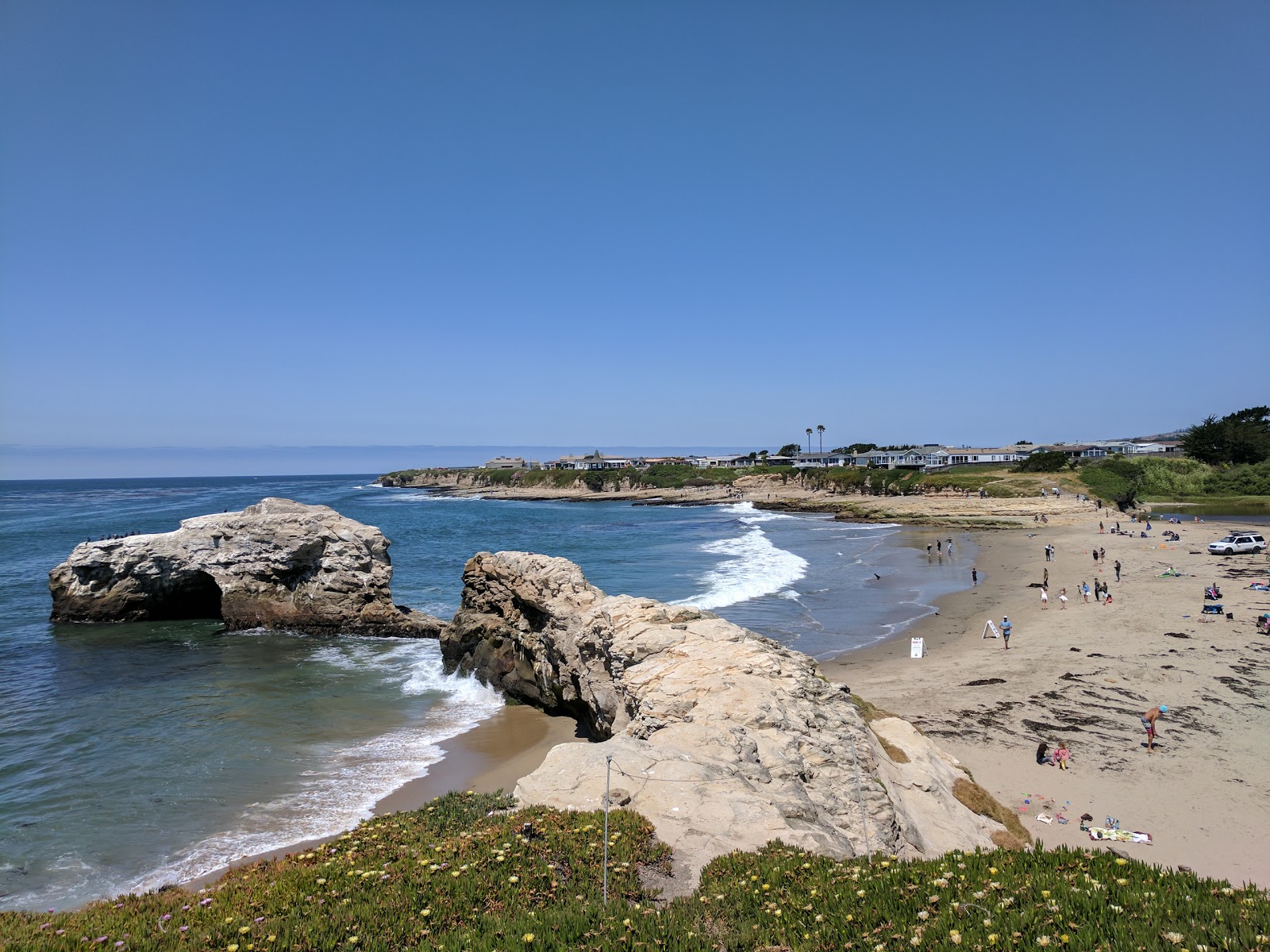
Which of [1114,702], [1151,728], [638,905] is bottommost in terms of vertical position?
[1114,702]

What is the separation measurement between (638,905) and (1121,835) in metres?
10.4

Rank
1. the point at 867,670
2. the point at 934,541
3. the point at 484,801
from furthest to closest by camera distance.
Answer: the point at 934,541 < the point at 867,670 < the point at 484,801

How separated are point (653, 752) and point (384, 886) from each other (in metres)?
4.22

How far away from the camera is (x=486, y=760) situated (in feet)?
49.4

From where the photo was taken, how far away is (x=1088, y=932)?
4750 mm

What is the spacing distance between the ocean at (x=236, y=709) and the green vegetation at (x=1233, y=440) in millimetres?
76803

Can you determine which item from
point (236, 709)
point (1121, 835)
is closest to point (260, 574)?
point (236, 709)

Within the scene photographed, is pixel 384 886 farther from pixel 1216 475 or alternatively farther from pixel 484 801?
pixel 1216 475

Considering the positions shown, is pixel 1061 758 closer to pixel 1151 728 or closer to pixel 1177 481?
pixel 1151 728

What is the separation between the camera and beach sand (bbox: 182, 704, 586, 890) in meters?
12.4

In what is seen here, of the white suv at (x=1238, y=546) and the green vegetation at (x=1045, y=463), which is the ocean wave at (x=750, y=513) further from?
the white suv at (x=1238, y=546)

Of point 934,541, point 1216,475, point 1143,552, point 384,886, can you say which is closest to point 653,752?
point 384,886

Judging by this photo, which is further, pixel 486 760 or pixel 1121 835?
pixel 486 760

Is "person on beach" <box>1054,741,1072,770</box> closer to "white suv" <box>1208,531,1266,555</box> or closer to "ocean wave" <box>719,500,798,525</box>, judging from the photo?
"white suv" <box>1208,531,1266,555</box>
